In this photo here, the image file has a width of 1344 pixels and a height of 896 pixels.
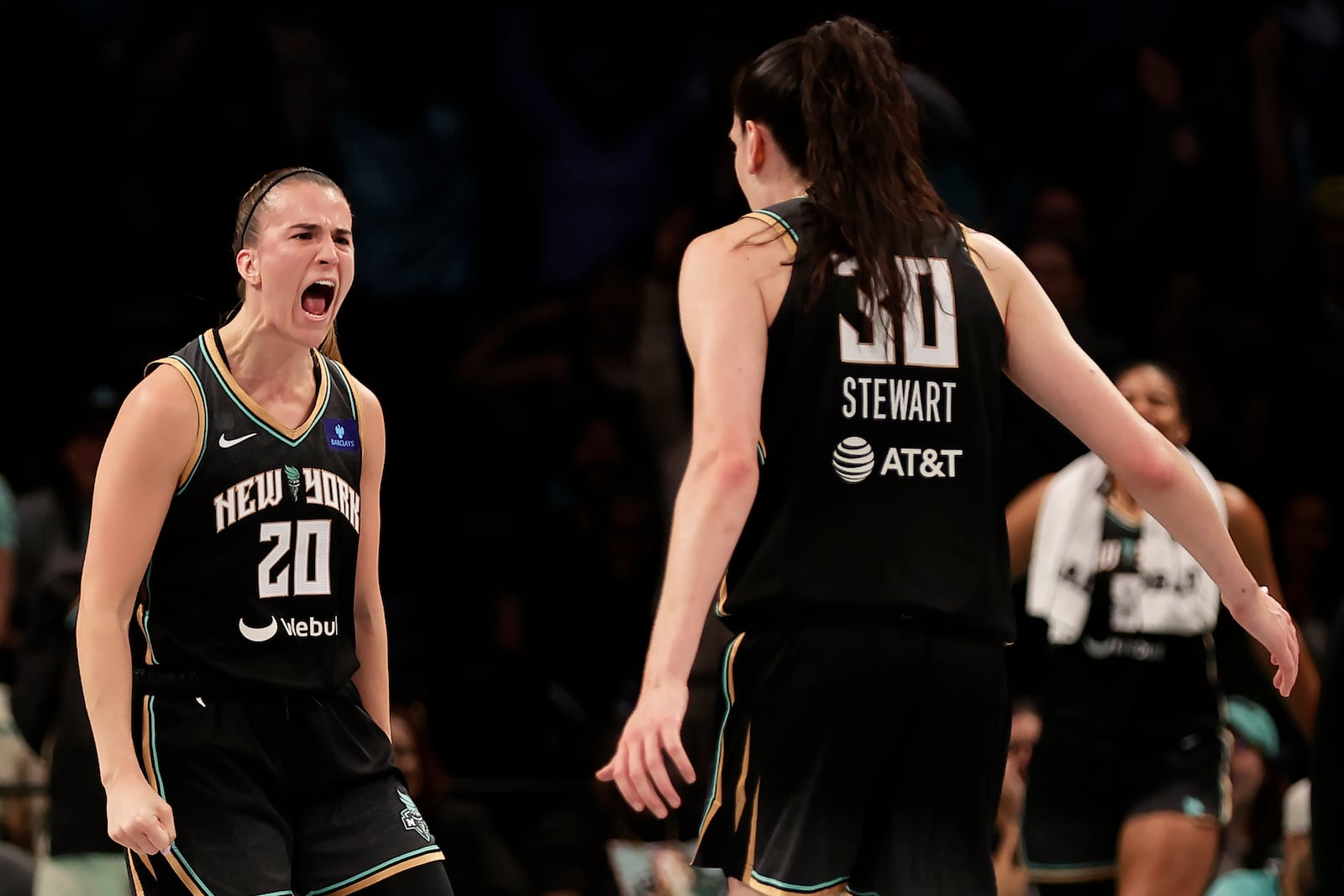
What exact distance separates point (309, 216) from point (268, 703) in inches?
36.0

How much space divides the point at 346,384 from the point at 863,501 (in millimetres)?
1232

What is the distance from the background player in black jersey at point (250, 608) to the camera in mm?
3506

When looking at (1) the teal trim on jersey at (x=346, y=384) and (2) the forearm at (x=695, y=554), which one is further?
(1) the teal trim on jersey at (x=346, y=384)

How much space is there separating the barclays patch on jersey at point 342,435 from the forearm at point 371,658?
307 millimetres

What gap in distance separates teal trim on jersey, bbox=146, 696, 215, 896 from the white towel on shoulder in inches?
124

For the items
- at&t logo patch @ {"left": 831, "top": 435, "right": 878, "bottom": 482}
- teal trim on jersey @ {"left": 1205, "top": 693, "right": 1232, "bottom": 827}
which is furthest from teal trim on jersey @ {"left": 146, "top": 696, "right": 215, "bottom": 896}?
teal trim on jersey @ {"left": 1205, "top": 693, "right": 1232, "bottom": 827}

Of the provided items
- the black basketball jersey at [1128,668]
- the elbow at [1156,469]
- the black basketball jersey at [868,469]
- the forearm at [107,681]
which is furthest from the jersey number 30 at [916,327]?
the black basketball jersey at [1128,668]

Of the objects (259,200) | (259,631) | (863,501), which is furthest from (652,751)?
(259,200)

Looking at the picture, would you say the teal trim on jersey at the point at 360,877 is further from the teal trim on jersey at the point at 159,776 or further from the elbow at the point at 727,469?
the elbow at the point at 727,469

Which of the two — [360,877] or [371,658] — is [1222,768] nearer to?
[371,658]

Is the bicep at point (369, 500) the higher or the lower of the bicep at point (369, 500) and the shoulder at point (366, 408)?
the lower

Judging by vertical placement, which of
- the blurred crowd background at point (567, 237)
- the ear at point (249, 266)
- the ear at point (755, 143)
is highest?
the blurred crowd background at point (567, 237)

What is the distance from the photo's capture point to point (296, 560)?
3.67 meters

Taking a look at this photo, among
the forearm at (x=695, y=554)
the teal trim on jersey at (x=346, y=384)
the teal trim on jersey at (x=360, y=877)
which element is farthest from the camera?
the teal trim on jersey at (x=346, y=384)
